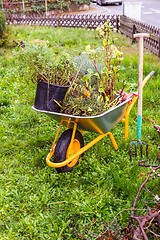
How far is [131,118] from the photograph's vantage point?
3.68 m

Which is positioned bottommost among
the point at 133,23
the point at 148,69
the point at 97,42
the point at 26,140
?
the point at 26,140

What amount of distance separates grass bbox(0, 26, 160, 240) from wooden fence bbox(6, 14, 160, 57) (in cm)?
319

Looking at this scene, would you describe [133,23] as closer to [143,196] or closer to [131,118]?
[131,118]

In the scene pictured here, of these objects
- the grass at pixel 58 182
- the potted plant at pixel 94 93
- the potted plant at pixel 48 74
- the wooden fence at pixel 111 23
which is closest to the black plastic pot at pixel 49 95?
the potted plant at pixel 48 74

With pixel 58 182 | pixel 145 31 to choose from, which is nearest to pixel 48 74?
pixel 58 182

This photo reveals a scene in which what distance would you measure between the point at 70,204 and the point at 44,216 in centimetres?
28

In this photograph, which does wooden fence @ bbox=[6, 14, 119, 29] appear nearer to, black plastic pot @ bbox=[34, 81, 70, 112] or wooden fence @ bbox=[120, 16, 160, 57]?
wooden fence @ bbox=[120, 16, 160, 57]

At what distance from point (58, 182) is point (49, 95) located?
99cm

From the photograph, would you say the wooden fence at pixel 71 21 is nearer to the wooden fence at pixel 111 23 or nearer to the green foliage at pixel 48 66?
the wooden fence at pixel 111 23

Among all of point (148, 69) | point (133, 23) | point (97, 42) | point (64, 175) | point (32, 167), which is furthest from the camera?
point (133, 23)

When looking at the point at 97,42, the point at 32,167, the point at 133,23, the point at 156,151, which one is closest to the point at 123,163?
the point at 156,151

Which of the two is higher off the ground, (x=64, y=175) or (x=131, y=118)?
(x=131, y=118)

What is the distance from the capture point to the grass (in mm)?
2053

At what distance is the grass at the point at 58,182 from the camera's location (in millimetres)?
2053
